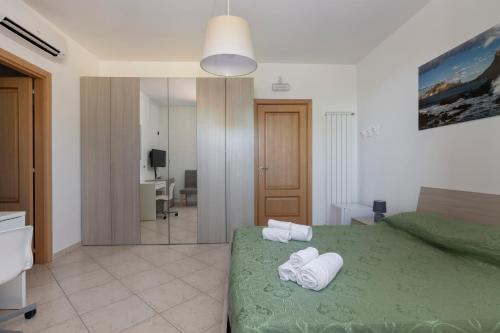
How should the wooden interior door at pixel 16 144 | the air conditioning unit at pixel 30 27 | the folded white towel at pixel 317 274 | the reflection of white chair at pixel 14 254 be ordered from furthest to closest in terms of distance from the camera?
the wooden interior door at pixel 16 144 < the air conditioning unit at pixel 30 27 < the reflection of white chair at pixel 14 254 < the folded white towel at pixel 317 274

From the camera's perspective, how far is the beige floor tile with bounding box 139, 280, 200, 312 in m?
2.11

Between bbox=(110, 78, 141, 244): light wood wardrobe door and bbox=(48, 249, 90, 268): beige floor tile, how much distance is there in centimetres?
42

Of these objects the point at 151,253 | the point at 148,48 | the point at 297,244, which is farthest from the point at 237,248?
the point at 148,48

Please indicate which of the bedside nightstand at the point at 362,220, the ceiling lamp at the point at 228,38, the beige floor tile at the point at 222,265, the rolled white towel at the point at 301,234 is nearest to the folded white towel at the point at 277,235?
the rolled white towel at the point at 301,234

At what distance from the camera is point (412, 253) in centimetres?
169

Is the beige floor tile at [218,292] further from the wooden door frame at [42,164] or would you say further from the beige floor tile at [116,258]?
the wooden door frame at [42,164]

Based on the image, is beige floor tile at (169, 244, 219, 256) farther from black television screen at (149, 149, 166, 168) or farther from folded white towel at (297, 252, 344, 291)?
folded white towel at (297, 252, 344, 291)

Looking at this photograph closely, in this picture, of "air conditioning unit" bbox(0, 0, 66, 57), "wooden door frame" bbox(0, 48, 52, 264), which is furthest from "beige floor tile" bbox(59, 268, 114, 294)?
"air conditioning unit" bbox(0, 0, 66, 57)

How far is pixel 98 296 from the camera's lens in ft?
7.32

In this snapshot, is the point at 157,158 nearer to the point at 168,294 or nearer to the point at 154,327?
the point at 168,294

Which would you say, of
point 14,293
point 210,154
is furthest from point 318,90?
point 14,293

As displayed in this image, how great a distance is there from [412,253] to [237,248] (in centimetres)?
117

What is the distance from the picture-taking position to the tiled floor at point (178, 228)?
3658 mm

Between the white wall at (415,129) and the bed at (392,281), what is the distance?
0.30 metres
